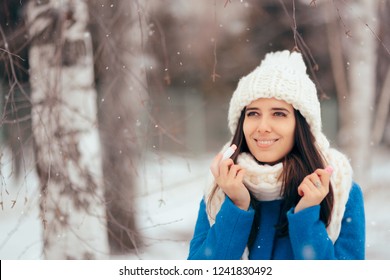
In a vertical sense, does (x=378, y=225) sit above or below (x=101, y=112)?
below

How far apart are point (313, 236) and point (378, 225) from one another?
1.01 metres

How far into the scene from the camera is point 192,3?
8.51ft

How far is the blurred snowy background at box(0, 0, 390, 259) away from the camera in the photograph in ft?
7.06

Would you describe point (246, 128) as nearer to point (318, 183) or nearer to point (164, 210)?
point (318, 183)

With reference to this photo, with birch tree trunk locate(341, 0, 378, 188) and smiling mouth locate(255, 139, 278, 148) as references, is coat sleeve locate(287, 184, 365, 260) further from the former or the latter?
birch tree trunk locate(341, 0, 378, 188)

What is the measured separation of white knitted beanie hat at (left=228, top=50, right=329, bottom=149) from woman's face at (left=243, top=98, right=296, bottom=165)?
0.03m

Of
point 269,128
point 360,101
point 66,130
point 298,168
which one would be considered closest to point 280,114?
point 269,128

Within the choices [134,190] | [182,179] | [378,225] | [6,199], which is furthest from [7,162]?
[378,225]

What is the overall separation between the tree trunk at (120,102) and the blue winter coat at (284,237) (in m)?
0.91

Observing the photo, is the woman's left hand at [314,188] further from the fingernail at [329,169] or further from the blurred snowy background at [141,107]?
the blurred snowy background at [141,107]

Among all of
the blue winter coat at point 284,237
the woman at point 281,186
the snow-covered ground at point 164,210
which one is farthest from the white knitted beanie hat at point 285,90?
the snow-covered ground at point 164,210

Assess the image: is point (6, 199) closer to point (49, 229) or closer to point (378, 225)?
point (49, 229)

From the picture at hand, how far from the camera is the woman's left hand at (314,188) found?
4.35ft
